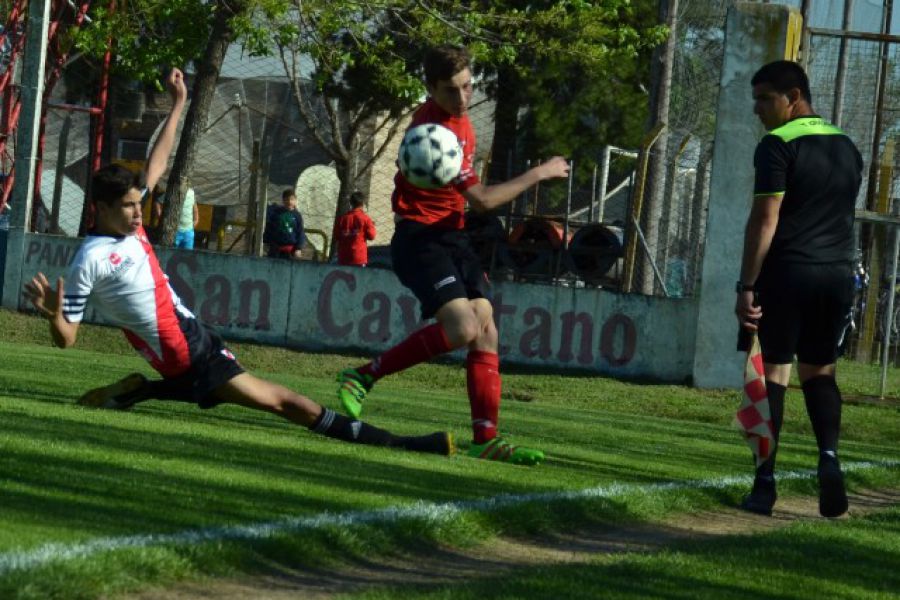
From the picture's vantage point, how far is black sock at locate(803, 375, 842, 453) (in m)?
7.77

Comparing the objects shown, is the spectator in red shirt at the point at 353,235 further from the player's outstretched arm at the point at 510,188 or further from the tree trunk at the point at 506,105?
the player's outstretched arm at the point at 510,188

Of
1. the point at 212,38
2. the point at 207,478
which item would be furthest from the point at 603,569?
the point at 212,38

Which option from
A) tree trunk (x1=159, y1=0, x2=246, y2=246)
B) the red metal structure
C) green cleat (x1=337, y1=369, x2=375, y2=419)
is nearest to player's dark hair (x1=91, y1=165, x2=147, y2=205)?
green cleat (x1=337, y1=369, x2=375, y2=419)

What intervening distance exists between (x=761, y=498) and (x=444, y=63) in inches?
96.0

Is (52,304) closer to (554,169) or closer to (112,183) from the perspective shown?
(112,183)

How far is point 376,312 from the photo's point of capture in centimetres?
1888

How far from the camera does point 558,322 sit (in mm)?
18156

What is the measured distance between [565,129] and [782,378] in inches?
1424

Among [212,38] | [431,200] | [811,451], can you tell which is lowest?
[811,451]

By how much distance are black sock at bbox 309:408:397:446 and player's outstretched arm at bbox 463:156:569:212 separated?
3.83 feet

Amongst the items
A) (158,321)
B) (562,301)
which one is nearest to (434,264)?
(158,321)

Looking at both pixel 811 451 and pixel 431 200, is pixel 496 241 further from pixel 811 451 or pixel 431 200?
pixel 431 200

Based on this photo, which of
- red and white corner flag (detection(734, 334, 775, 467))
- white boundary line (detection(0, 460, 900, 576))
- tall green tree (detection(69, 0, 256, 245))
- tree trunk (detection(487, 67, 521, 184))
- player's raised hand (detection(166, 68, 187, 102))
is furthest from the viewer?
tree trunk (detection(487, 67, 521, 184))

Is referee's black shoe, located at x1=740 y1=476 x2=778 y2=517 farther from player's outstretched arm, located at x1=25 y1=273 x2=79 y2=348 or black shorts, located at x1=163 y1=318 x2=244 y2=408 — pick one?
player's outstretched arm, located at x1=25 y1=273 x2=79 y2=348
